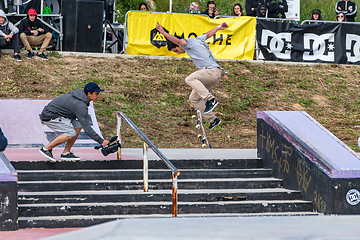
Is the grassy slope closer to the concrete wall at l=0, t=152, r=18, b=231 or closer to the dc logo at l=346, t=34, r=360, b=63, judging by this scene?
the dc logo at l=346, t=34, r=360, b=63

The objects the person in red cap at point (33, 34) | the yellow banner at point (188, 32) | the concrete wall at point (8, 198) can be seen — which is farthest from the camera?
the yellow banner at point (188, 32)

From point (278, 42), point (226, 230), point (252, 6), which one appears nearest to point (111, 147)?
point (226, 230)

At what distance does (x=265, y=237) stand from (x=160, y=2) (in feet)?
91.2

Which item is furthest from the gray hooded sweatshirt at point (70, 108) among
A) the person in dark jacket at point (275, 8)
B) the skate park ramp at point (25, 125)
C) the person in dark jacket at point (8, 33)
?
the person in dark jacket at point (275, 8)

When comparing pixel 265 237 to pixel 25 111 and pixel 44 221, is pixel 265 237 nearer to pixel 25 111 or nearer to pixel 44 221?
pixel 44 221

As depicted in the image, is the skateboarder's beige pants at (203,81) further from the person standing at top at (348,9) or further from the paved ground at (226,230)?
the person standing at top at (348,9)

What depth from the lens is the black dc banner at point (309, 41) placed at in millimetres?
16219

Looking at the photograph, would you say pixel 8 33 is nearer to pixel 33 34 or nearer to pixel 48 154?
pixel 33 34

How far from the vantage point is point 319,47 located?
16.7m

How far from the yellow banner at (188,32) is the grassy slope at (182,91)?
383 millimetres

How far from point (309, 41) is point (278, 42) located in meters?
1.16

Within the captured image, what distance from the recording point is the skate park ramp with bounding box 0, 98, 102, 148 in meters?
9.69

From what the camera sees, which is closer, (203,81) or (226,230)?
(226,230)

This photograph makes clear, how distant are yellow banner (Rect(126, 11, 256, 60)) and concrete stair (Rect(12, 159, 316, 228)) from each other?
876 cm
